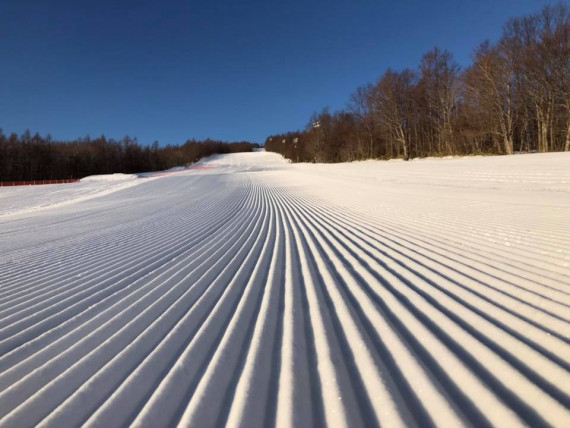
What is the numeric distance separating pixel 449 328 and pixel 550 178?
28.4ft

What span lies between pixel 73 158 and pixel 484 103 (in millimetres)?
57550

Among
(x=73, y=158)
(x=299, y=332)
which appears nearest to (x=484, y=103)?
(x=299, y=332)

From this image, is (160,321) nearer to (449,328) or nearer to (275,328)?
(275,328)

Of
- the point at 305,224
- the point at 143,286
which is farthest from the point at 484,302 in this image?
the point at 305,224

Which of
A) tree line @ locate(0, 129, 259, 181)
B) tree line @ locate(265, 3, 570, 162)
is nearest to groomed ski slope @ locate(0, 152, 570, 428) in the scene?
tree line @ locate(265, 3, 570, 162)

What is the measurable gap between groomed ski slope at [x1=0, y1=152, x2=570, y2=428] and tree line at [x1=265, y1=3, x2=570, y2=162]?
1912 centimetres

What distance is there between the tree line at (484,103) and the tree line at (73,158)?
41.9 m

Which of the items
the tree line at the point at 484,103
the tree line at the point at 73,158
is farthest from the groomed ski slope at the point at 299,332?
the tree line at the point at 73,158

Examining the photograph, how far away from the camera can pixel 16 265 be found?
4141 mm

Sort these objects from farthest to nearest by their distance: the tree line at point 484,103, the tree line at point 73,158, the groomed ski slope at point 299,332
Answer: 1. the tree line at point 73,158
2. the tree line at point 484,103
3. the groomed ski slope at point 299,332

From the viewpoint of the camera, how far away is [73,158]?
4878 centimetres

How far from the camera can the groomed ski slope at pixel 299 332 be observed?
1337 mm

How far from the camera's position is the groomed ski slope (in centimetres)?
134

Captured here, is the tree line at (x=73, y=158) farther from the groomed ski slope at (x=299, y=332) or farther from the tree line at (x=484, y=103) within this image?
the groomed ski slope at (x=299, y=332)
